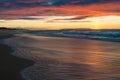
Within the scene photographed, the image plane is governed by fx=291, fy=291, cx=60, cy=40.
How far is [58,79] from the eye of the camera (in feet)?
28.8

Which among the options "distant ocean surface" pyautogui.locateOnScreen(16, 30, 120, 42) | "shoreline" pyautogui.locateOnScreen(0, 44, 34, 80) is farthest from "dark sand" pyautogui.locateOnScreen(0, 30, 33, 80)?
"distant ocean surface" pyautogui.locateOnScreen(16, 30, 120, 42)

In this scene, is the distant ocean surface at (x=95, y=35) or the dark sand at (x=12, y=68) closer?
the dark sand at (x=12, y=68)

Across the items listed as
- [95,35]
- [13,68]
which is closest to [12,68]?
[13,68]

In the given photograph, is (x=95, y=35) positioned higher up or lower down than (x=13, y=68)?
lower down

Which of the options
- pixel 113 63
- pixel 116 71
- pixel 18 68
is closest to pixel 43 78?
pixel 18 68

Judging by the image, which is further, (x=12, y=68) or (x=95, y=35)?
(x=95, y=35)

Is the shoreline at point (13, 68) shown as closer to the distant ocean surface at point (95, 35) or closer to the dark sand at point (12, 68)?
the dark sand at point (12, 68)

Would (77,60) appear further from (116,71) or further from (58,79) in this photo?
(58,79)

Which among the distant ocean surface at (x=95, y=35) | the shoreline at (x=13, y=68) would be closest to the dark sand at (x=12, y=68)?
the shoreline at (x=13, y=68)

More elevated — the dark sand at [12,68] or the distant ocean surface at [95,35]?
the dark sand at [12,68]

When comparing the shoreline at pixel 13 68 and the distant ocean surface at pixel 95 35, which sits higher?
the shoreline at pixel 13 68

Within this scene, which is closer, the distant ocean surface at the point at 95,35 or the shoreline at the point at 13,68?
the shoreline at the point at 13,68

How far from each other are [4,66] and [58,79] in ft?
9.10

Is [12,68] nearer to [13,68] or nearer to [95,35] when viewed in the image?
[13,68]
